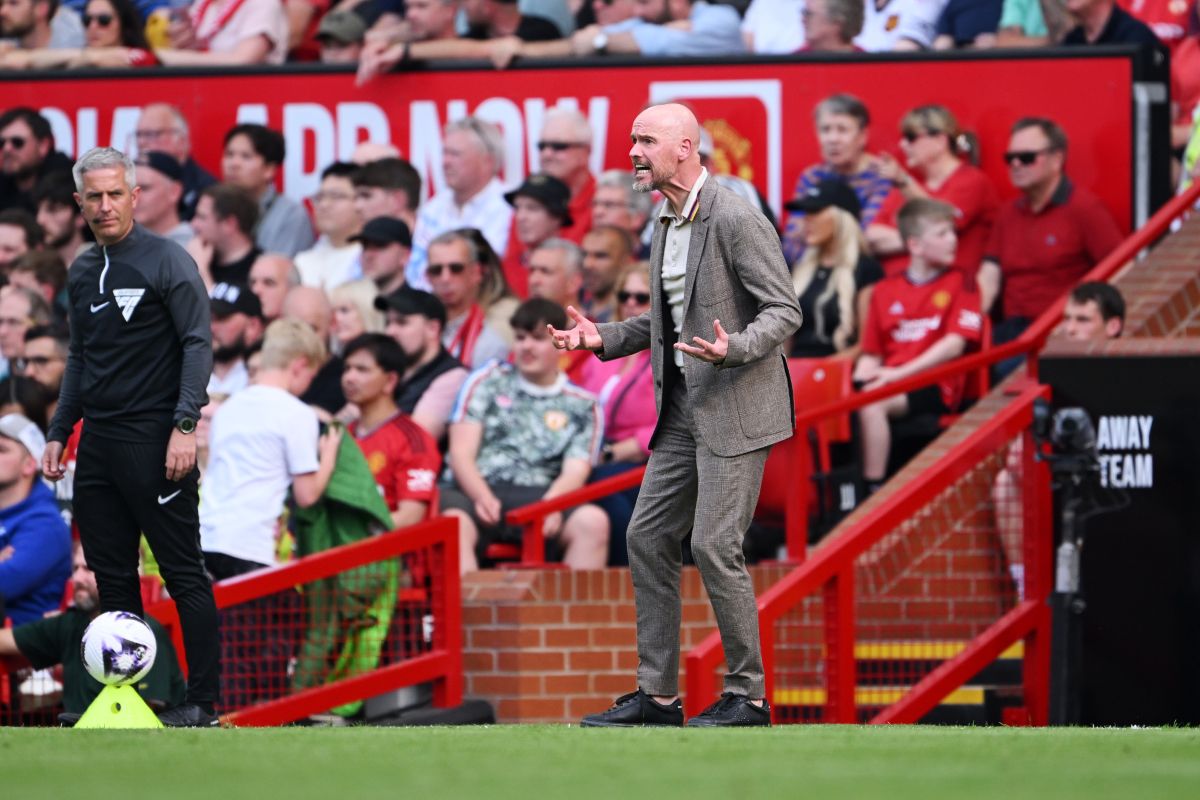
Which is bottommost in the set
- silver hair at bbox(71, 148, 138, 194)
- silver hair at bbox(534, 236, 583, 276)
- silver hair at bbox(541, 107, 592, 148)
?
silver hair at bbox(534, 236, 583, 276)

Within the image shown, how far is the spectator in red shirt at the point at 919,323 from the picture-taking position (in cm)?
1115

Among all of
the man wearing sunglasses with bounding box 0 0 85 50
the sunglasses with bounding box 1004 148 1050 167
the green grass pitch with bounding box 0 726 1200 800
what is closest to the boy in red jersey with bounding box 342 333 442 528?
the sunglasses with bounding box 1004 148 1050 167

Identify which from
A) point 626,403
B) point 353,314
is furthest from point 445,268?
point 626,403

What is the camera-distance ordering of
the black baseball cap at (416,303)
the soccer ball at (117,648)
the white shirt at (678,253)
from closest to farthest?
the white shirt at (678,253)
the soccer ball at (117,648)
the black baseball cap at (416,303)

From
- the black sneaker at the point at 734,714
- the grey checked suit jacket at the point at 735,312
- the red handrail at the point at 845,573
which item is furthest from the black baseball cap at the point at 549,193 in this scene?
the black sneaker at the point at 734,714

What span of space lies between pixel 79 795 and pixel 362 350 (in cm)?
594

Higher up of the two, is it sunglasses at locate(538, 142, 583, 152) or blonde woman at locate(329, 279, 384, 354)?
sunglasses at locate(538, 142, 583, 152)

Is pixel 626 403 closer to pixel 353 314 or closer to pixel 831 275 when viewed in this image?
pixel 831 275

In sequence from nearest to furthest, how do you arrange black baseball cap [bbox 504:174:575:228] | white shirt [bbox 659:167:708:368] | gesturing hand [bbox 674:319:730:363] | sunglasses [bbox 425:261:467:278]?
gesturing hand [bbox 674:319:730:363] → white shirt [bbox 659:167:708:368] → sunglasses [bbox 425:261:467:278] → black baseball cap [bbox 504:174:575:228]

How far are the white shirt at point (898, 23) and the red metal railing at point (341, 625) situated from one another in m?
4.83

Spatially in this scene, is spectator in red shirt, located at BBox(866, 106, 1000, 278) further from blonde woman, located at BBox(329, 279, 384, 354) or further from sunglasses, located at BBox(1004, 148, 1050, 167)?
blonde woman, located at BBox(329, 279, 384, 354)

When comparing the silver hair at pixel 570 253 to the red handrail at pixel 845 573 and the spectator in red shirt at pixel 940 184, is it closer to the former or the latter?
the spectator in red shirt at pixel 940 184

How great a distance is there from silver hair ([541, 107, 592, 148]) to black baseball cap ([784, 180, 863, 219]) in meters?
1.41

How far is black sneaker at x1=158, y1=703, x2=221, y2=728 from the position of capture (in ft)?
24.0
